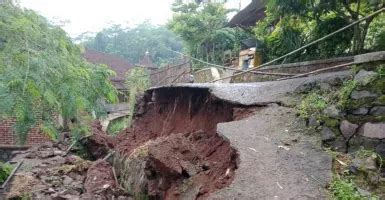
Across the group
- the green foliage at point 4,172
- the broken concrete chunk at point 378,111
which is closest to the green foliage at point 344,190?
the broken concrete chunk at point 378,111

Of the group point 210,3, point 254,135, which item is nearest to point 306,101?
point 254,135

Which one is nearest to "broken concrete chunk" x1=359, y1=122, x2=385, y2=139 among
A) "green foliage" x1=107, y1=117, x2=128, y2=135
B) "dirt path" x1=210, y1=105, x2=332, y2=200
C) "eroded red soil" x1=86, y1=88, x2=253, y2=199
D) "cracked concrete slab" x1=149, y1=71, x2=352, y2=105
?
"dirt path" x1=210, y1=105, x2=332, y2=200

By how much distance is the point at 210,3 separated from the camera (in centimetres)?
1838

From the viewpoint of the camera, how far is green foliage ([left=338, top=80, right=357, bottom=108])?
390cm

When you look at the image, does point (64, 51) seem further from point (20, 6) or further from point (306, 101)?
point (306, 101)

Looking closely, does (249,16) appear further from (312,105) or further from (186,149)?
(186,149)

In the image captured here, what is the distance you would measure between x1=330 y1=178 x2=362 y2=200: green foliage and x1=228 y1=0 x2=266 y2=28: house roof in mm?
11901

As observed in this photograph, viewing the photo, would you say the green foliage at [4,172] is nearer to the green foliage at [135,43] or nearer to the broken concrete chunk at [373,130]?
the broken concrete chunk at [373,130]

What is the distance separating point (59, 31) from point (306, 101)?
374cm

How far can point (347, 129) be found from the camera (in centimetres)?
383

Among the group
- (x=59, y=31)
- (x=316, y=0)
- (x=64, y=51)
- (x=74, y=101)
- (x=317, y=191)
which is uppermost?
(x=316, y=0)

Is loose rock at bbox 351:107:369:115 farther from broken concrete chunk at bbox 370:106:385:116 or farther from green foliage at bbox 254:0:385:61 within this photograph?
green foliage at bbox 254:0:385:61

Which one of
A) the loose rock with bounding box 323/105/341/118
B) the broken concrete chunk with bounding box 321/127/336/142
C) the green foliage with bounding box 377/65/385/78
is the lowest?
the broken concrete chunk with bounding box 321/127/336/142

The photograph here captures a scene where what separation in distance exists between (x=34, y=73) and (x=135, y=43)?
3953 centimetres
